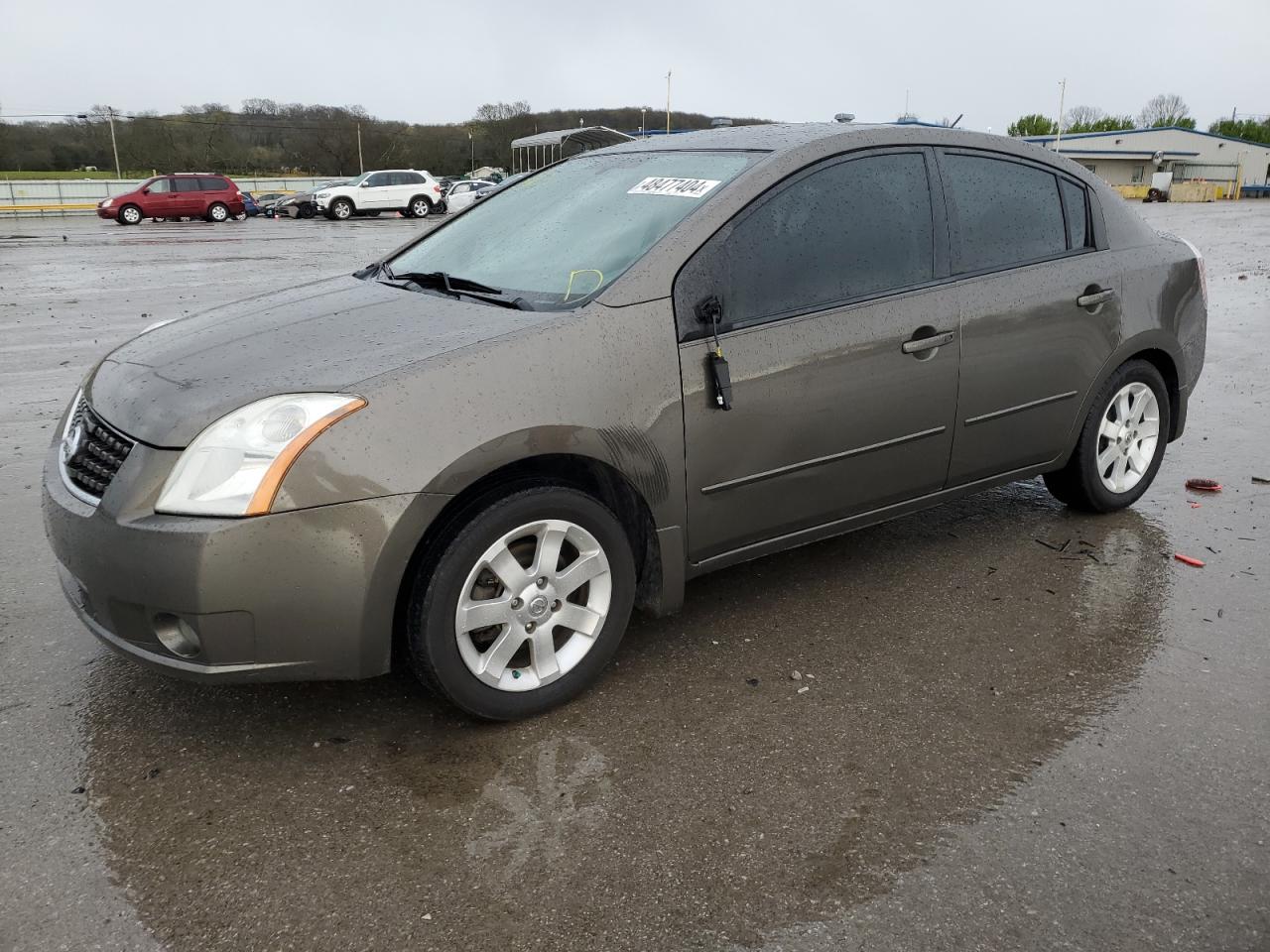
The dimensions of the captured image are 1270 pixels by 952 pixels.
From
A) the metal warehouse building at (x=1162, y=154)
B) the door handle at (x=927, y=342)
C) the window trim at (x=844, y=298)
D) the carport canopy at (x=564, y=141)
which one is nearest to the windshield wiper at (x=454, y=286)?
the window trim at (x=844, y=298)

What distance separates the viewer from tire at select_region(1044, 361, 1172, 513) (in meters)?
4.59

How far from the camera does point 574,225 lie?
3689mm

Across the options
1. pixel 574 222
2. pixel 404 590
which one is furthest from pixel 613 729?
pixel 574 222

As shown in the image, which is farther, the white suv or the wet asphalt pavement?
the white suv

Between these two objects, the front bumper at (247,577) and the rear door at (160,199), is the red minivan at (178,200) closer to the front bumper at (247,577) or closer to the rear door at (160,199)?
the rear door at (160,199)

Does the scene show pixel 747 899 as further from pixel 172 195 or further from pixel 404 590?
pixel 172 195

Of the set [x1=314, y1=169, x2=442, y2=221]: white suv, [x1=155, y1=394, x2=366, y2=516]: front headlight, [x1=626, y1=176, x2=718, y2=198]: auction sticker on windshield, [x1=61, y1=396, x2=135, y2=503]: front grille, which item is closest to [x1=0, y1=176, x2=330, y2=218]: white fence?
[x1=314, y1=169, x2=442, y2=221]: white suv

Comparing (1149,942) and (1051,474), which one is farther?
(1051,474)

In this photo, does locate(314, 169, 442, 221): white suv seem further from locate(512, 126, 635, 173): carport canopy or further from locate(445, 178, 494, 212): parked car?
locate(445, 178, 494, 212): parked car

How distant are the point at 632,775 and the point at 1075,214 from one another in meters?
3.10

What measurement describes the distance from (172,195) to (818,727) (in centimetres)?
3702

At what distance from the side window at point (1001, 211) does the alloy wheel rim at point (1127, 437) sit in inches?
32.7

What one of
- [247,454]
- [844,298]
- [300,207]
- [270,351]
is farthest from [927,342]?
[300,207]

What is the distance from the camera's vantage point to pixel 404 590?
9.52 ft
